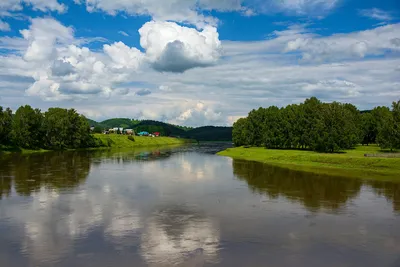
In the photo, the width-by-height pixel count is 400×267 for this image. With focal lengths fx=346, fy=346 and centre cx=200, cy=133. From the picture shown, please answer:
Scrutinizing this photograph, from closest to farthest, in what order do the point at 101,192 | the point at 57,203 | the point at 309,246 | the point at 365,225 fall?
the point at 309,246
the point at 365,225
the point at 57,203
the point at 101,192

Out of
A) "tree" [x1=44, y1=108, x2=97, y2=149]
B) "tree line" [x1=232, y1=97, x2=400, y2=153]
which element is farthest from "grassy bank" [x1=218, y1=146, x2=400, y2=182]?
"tree" [x1=44, y1=108, x2=97, y2=149]

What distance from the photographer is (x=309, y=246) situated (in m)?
23.8

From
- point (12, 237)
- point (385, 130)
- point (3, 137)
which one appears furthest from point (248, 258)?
point (3, 137)

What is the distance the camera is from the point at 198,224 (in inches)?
1134

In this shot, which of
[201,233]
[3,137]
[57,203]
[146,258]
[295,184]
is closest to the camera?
[146,258]

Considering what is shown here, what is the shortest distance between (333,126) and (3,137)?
10205cm

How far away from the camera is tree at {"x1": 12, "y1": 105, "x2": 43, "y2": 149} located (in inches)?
4707

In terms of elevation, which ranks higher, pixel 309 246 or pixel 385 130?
pixel 385 130

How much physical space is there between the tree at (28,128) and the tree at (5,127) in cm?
207

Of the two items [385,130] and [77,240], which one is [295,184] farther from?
[385,130]

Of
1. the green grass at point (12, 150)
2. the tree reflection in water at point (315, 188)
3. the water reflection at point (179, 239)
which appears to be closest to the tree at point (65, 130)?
the green grass at point (12, 150)

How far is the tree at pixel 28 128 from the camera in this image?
119569mm

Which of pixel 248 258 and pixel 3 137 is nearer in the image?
pixel 248 258

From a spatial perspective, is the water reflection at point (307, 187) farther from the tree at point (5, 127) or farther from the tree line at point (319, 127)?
the tree at point (5, 127)
